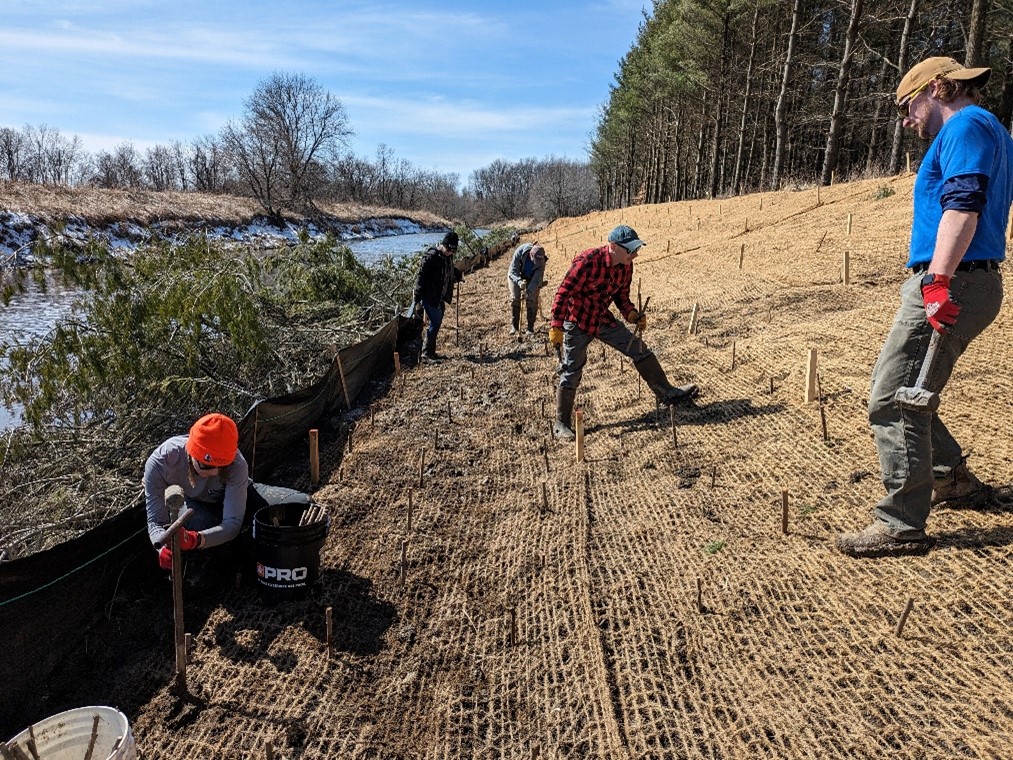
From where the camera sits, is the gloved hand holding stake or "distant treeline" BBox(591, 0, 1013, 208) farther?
"distant treeline" BBox(591, 0, 1013, 208)

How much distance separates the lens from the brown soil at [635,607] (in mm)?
2379

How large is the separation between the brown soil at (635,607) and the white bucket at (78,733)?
296mm

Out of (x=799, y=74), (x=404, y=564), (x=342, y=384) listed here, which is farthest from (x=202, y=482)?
(x=799, y=74)

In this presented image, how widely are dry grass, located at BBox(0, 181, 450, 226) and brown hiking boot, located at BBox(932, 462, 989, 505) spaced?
26226mm

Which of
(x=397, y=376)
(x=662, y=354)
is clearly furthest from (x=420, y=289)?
(x=662, y=354)

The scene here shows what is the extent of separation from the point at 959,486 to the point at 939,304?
45.1 inches

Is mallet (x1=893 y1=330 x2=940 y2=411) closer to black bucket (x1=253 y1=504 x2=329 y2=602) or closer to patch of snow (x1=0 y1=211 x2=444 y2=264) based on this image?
black bucket (x1=253 y1=504 x2=329 y2=602)

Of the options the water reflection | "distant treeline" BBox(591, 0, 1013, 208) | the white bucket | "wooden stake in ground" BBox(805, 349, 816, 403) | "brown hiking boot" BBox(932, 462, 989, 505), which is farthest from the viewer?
"distant treeline" BBox(591, 0, 1013, 208)

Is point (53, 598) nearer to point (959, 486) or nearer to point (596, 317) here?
point (596, 317)

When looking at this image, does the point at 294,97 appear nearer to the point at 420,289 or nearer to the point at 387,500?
the point at 420,289

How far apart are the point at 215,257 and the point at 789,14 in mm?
20685

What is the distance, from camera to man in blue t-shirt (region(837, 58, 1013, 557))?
7.75 ft

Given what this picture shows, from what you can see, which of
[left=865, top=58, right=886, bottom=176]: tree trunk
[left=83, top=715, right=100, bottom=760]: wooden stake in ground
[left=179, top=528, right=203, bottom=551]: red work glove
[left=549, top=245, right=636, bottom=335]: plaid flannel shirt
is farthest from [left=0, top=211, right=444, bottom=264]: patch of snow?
[left=865, top=58, right=886, bottom=176]: tree trunk

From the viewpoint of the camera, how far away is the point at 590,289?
197 inches
